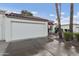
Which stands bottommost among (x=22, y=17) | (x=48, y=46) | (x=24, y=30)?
(x=48, y=46)

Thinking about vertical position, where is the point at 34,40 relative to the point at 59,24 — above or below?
below

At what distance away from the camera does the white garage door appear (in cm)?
1243

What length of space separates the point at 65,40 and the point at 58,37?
6.84 feet

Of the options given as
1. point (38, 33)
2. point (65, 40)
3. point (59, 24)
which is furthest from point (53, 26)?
point (65, 40)

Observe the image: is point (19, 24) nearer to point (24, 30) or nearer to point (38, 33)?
point (24, 30)

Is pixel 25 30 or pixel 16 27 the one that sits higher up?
pixel 16 27

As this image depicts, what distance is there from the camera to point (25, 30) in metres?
13.5

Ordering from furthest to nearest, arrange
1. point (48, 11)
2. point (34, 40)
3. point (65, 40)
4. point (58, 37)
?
point (65, 40) → point (34, 40) → point (58, 37) → point (48, 11)

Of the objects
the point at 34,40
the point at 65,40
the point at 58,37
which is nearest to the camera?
the point at 58,37

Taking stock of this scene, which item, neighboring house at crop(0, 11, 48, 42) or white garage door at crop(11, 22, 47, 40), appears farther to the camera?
neighboring house at crop(0, 11, 48, 42)

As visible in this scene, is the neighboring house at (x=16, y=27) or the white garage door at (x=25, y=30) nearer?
the white garage door at (x=25, y=30)

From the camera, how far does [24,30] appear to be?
13555 millimetres

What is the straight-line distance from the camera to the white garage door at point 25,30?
40.8 ft

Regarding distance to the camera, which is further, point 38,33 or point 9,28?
point 9,28
